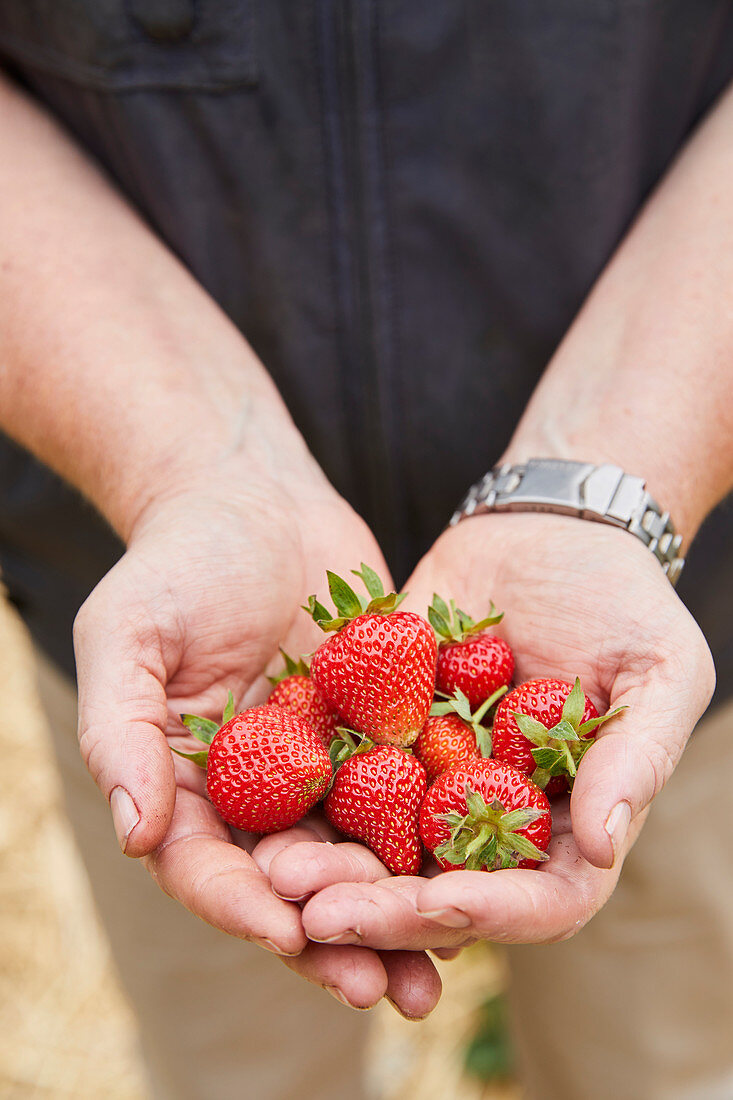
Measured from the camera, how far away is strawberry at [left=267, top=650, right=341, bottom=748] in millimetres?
1214

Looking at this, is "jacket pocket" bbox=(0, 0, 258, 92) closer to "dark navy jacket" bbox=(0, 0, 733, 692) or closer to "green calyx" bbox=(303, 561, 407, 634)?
"dark navy jacket" bbox=(0, 0, 733, 692)

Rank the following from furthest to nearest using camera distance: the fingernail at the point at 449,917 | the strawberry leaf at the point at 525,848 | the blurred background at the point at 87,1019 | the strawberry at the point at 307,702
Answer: the blurred background at the point at 87,1019
the strawberry at the point at 307,702
the strawberry leaf at the point at 525,848
the fingernail at the point at 449,917

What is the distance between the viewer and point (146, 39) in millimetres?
1325

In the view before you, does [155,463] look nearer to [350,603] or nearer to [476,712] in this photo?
[350,603]

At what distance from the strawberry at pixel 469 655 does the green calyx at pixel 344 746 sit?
0.14 metres

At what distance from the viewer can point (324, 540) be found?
1.36 m

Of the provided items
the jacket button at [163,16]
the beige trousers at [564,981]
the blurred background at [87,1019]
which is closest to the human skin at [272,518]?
the jacket button at [163,16]

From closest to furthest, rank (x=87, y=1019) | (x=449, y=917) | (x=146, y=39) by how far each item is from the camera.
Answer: (x=449, y=917)
(x=146, y=39)
(x=87, y=1019)

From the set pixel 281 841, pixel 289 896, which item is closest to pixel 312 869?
pixel 289 896

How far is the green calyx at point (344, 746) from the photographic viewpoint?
1.15 meters

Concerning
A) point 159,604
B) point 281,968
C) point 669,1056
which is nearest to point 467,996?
point 669,1056

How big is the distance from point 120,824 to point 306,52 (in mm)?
1003

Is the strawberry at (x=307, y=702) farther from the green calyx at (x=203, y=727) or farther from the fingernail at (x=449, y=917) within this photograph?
the fingernail at (x=449, y=917)

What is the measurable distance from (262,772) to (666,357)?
810 mm
